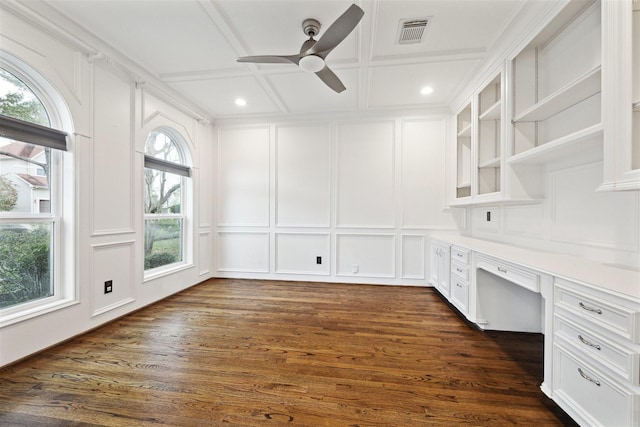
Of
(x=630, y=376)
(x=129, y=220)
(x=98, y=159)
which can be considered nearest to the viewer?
(x=630, y=376)

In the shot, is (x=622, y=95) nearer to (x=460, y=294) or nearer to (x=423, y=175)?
(x=460, y=294)

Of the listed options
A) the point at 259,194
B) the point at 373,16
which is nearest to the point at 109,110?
the point at 259,194

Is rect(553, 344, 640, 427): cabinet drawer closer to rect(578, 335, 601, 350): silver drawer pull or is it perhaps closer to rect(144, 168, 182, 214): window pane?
rect(578, 335, 601, 350): silver drawer pull

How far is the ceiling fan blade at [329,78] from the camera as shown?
7.65 ft

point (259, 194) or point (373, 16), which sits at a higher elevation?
point (373, 16)

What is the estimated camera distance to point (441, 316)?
9.09 ft

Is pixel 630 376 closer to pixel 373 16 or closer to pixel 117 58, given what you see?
pixel 373 16

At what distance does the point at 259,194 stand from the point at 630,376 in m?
4.07

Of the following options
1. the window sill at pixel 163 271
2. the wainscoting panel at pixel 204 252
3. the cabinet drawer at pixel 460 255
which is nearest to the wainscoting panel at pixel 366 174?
the cabinet drawer at pixel 460 255

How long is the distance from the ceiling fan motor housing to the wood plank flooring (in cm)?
268

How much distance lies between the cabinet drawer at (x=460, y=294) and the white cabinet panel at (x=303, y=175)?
1.99 meters

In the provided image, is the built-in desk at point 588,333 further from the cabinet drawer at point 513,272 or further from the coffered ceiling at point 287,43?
the coffered ceiling at point 287,43

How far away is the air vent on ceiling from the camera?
210 cm

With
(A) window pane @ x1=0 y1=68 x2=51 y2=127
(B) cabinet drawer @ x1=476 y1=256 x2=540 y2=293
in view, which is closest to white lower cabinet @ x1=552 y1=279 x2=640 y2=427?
(B) cabinet drawer @ x1=476 y1=256 x2=540 y2=293
